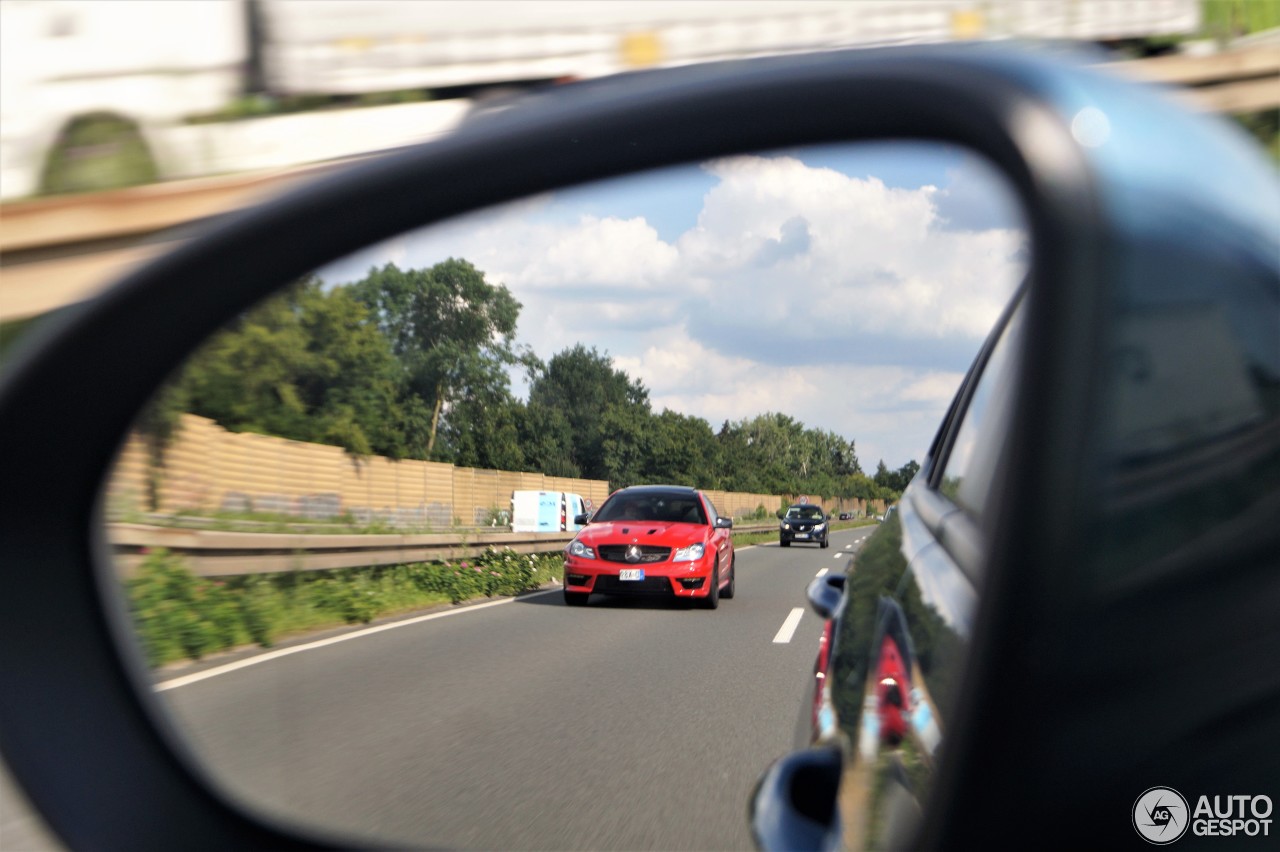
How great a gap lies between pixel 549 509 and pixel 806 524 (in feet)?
3.55

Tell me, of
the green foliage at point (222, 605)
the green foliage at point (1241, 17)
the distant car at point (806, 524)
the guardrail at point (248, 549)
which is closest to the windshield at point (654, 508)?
the distant car at point (806, 524)

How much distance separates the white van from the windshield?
0.23ft

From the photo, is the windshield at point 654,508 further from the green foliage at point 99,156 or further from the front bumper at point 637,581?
the green foliage at point 99,156

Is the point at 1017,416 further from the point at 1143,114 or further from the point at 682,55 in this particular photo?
the point at 682,55

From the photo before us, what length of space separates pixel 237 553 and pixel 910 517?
119 centimetres

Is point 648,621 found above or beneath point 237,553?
beneath

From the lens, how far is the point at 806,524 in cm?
248

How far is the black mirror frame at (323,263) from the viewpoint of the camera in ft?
3.34

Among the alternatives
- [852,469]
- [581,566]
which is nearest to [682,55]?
[581,566]

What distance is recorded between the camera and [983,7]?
1590 centimetres

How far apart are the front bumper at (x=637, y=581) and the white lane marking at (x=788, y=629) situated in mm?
717

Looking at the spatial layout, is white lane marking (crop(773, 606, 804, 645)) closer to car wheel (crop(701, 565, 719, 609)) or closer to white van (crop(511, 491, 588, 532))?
car wheel (crop(701, 565, 719, 609))

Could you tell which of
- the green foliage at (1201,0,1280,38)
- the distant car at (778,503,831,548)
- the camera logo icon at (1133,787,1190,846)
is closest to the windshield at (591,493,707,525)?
the distant car at (778,503,831,548)

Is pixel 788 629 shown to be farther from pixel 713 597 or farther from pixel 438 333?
pixel 438 333
